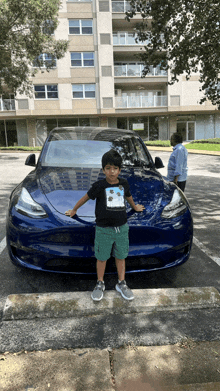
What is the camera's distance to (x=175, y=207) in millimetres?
2893

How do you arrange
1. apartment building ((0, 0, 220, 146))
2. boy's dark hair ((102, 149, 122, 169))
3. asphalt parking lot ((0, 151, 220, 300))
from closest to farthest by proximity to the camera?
boy's dark hair ((102, 149, 122, 169)) → asphalt parking lot ((0, 151, 220, 300)) → apartment building ((0, 0, 220, 146))

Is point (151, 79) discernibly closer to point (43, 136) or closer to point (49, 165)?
point (43, 136)

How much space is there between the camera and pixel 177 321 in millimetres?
2340

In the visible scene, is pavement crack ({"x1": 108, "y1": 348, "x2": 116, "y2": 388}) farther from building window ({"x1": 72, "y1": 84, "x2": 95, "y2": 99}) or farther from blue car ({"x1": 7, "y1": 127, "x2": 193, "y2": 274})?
building window ({"x1": 72, "y1": 84, "x2": 95, "y2": 99})

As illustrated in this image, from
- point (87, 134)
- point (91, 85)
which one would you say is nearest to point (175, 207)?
point (87, 134)

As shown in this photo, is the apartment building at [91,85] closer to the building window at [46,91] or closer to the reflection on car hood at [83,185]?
the building window at [46,91]

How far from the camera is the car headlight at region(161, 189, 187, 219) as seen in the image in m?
2.78

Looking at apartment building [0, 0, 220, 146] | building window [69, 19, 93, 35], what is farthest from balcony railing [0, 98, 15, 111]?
building window [69, 19, 93, 35]

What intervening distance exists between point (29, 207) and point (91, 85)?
2867 centimetres

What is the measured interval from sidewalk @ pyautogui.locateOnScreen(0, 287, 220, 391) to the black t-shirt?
2.24 feet

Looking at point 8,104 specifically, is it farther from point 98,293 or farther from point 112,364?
point 112,364

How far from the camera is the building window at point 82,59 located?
2889 centimetres

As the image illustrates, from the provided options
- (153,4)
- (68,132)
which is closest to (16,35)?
(153,4)

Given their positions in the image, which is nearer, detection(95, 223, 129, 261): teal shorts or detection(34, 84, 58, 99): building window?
detection(95, 223, 129, 261): teal shorts
